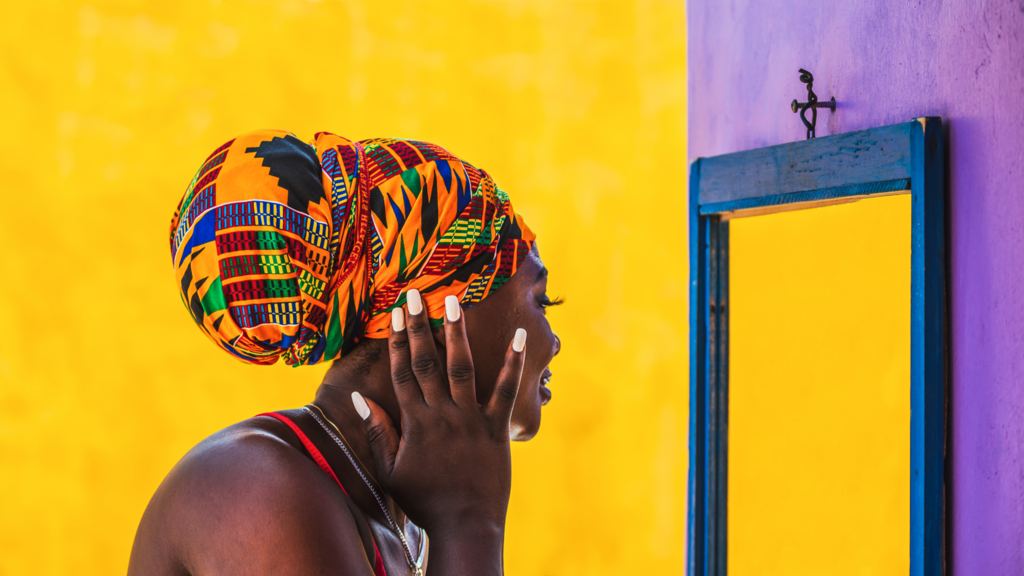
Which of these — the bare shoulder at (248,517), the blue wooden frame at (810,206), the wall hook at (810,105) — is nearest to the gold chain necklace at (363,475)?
the bare shoulder at (248,517)

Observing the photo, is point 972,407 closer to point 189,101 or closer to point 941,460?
point 941,460

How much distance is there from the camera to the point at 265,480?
87cm

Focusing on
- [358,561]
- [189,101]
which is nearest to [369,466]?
[358,561]

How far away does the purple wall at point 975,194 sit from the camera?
1080 mm

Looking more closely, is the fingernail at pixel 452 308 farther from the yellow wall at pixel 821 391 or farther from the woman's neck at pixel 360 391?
the yellow wall at pixel 821 391

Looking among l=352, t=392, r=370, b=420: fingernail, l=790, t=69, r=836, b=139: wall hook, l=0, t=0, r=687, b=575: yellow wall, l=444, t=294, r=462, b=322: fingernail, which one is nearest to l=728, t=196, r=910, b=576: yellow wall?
l=790, t=69, r=836, b=139: wall hook

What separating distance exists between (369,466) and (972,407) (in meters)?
0.91

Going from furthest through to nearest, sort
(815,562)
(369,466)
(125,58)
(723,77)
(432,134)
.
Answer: (432,134)
(125,58)
(723,77)
(815,562)
(369,466)

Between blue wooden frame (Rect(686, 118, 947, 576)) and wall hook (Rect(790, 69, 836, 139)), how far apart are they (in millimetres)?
46

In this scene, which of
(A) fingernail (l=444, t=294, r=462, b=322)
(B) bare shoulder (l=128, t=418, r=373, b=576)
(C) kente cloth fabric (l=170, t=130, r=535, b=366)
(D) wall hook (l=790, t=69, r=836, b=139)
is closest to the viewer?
(B) bare shoulder (l=128, t=418, r=373, b=576)

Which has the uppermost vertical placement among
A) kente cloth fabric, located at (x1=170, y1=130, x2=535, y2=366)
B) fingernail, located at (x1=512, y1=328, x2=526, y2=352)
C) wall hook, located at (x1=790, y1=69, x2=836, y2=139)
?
wall hook, located at (x1=790, y1=69, x2=836, y2=139)

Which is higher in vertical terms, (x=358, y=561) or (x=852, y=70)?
(x=852, y=70)

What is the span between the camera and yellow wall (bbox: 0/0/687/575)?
8.09 ft

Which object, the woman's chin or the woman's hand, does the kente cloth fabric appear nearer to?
the woman's hand
